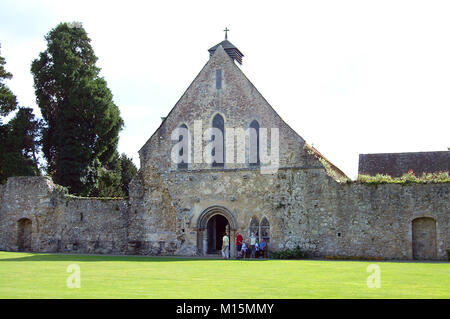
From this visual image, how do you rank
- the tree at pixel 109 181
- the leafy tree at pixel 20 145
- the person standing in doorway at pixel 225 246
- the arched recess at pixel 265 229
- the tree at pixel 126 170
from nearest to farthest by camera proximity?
the person standing in doorway at pixel 225 246 < the arched recess at pixel 265 229 < the leafy tree at pixel 20 145 < the tree at pixel 109 181 < the tree at pixel 126 170

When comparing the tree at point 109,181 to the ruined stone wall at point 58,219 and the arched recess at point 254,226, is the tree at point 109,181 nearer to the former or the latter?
the ruined stone wall at point 58,219

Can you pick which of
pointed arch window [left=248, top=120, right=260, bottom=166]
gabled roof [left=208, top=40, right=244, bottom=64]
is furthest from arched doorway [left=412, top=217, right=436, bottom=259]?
gabled roof [left=208, top=40, right=244, bottom=64]

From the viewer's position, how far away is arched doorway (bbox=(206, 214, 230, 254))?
29.7 m

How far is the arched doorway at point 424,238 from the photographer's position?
24609 millimetres

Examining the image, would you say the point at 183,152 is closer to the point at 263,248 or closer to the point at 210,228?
the point at 210,228

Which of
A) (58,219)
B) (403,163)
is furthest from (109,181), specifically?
(403,163)

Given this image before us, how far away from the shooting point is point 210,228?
30.2 m

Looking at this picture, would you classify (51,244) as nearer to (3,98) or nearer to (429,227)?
(3,98)

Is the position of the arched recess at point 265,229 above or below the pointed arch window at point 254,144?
below

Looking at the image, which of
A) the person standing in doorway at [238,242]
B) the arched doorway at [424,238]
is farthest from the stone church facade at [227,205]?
the person standing in doorway at [238,242]

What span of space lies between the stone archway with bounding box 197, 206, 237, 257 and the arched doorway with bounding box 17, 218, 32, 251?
1139 cm

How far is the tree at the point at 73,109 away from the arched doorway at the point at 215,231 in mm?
13298
